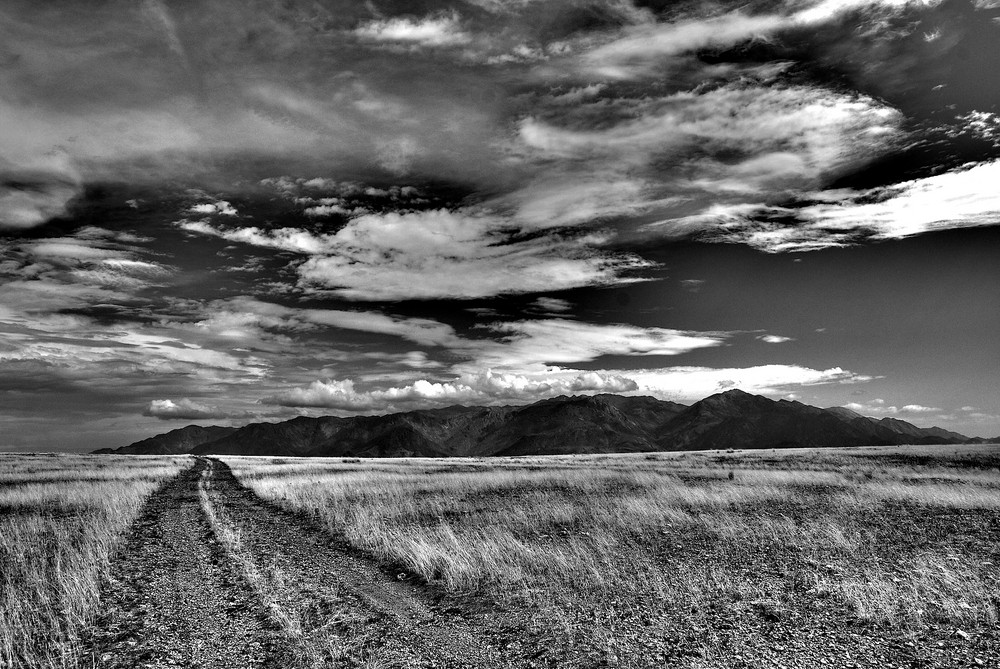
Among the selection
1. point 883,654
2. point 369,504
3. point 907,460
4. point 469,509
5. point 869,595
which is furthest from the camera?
point 907,460

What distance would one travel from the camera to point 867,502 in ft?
68.2

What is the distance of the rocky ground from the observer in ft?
24.3

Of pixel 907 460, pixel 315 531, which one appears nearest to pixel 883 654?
pixel 315 531

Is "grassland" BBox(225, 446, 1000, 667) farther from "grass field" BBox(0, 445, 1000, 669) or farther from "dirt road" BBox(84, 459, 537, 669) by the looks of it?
"dirt road" BBox(84, 459, 537, 669)

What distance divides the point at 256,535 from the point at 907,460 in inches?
2108

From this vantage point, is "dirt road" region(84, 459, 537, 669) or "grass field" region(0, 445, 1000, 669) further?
"grass field" region(0, 445, 1000, 669)

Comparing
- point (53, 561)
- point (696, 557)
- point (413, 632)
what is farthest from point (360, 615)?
point (53, 561)

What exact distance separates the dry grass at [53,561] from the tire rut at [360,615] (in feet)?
10.3

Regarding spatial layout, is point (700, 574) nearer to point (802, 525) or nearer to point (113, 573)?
point (802, 525)

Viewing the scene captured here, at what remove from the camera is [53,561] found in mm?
13031

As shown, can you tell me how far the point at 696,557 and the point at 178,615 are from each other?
11.1m

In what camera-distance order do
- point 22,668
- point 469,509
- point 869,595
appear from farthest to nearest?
point 469,509 → point 869,595 → point 22,668

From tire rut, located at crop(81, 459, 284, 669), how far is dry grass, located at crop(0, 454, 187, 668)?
0.37 m

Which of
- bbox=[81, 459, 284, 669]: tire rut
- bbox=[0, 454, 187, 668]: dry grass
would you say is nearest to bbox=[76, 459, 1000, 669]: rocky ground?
bbox=[81, 459, 284, 669]: tire rut
